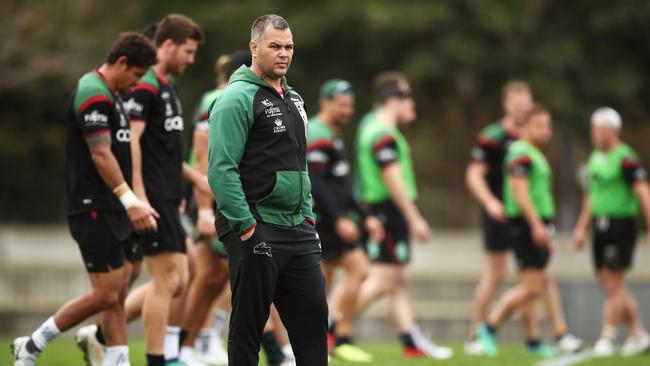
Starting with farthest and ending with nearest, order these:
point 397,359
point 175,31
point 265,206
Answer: point 397,359
point 175,31
point 265,206

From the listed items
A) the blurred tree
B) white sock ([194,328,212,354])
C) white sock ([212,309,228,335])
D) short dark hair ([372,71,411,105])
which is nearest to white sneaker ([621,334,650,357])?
short dark hair ([372,71,411,105])

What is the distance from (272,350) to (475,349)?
4.02 meters

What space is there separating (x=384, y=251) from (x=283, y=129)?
5.91 m

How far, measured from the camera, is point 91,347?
846 cm

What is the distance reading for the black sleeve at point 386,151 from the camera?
12.2 meters

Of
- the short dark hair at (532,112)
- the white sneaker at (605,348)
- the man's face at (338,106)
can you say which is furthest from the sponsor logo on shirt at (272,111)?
the white sneaker at (605,348)

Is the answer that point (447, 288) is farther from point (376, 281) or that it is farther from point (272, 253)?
point (272, 253)

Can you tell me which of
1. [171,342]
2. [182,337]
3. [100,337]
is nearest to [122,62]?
[100,337]

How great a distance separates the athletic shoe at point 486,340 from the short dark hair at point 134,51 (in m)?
6.28

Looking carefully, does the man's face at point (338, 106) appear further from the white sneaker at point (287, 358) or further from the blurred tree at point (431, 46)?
the blurred tree at point (431, 46)

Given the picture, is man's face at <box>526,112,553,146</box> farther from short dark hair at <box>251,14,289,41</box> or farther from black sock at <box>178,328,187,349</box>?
short dark hair at <box>251,14,289,41</box>

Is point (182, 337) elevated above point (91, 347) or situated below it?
below

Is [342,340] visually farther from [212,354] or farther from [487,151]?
[487,151]

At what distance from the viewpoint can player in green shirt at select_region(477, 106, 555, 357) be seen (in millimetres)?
12820
